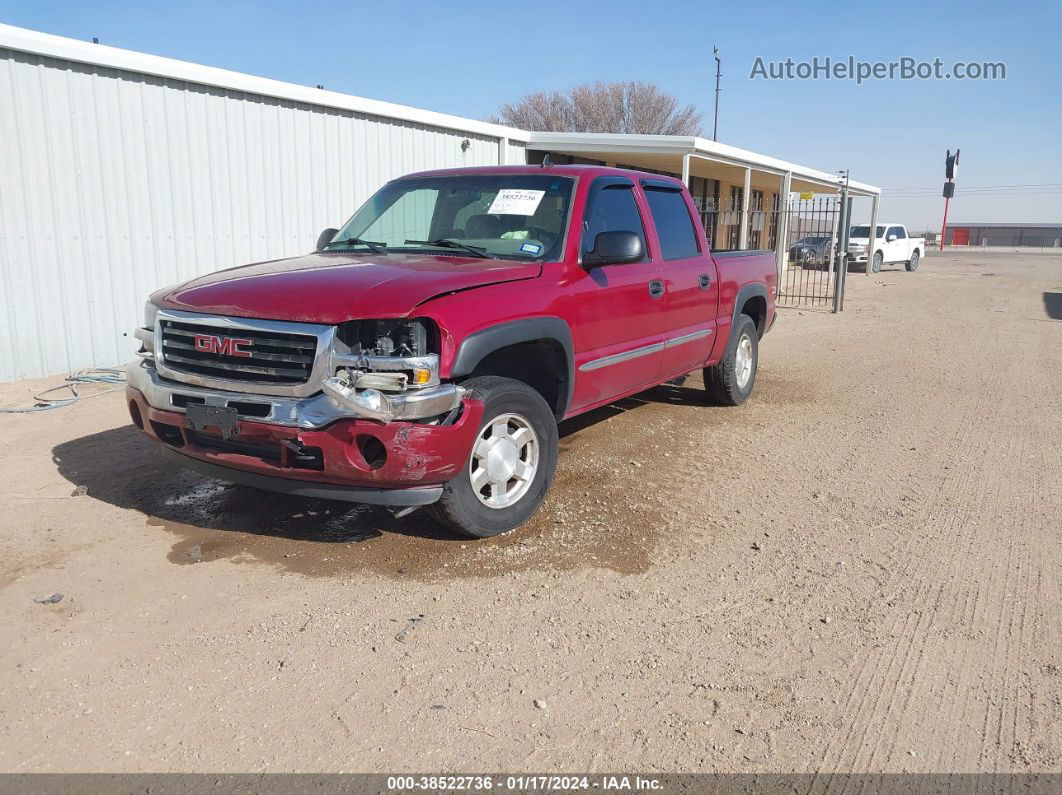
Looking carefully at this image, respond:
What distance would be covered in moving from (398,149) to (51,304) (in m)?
5.58

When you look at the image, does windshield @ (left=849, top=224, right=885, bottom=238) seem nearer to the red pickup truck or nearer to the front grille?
the red pickup truck

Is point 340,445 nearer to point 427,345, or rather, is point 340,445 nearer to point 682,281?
point 427,345

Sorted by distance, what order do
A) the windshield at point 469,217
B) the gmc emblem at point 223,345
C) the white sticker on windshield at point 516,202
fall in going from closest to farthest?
the gmc emblem at point 223,345 → the windshield at point 469,217 → the white sticker on windshield at point 516,202

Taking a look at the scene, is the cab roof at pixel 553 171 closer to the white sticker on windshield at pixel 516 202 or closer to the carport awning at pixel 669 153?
the white sticker on windshield at pixel 516 202

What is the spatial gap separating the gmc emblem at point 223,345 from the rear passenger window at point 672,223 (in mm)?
3078

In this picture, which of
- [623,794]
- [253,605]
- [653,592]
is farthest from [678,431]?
[623,794]

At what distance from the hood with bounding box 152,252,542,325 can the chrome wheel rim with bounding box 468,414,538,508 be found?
2.44ft

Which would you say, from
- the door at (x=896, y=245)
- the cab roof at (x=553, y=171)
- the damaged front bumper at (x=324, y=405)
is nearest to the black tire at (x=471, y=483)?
the damaged front bumper at (x=324, y=405)

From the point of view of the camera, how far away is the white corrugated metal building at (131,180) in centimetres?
796

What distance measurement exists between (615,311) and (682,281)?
3.50ft

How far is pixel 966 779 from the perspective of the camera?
2551 millimetres

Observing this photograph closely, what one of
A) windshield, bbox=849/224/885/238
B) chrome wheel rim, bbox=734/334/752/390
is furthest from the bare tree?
chrome wheel rim, bbox=734/334/752/390

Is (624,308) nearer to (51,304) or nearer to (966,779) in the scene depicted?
(966,779)

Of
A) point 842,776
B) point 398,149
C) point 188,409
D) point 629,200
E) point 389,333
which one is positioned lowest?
point 842,776
